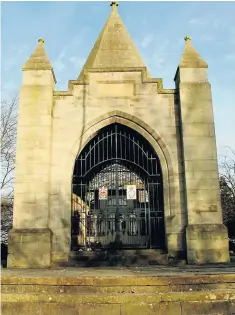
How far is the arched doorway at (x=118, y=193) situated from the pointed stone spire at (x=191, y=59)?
3.15m

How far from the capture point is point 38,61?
41.2ft

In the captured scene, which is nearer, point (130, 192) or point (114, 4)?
point (130, 192)

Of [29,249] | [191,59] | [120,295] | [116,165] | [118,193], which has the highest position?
[191,59]

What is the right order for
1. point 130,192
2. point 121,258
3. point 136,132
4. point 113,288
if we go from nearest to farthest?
point 113,288 → point 121,258 → point 130,192 → point 136,132

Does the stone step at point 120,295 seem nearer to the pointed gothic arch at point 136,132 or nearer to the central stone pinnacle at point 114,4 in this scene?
the pointed gothic arch at point 136,132

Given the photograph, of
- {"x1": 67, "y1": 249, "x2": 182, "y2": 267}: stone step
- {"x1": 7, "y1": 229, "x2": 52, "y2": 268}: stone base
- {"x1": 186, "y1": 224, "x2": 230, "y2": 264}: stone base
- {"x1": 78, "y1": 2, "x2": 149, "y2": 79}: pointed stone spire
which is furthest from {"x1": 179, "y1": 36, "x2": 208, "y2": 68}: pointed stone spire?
{"x1": 7, "y1": 229, "x2": 52, "y2": 268}: stone base

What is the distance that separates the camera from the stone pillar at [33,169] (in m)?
10.7

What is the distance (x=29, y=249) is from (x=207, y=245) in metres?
5.61

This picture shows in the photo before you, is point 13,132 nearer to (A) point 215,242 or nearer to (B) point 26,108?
(B) point 26,108

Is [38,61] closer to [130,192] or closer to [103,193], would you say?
[103,193]

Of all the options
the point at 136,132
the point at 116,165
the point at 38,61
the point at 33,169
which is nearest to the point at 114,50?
the point at 38,61

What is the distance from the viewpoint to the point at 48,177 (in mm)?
11484

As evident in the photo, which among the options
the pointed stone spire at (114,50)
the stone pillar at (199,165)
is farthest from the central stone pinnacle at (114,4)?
the stone pillar at (199,165)

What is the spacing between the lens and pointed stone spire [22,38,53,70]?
1241cm
